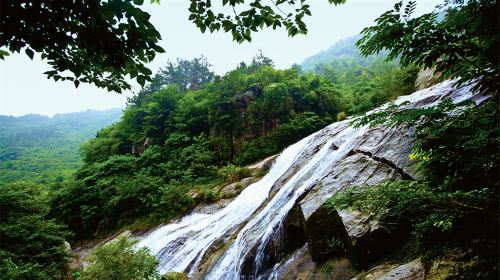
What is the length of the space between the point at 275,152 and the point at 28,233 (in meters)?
11.9

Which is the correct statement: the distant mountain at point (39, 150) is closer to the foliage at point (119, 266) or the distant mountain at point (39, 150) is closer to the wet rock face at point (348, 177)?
the foliage at point (119, 266)

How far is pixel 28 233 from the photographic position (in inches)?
429

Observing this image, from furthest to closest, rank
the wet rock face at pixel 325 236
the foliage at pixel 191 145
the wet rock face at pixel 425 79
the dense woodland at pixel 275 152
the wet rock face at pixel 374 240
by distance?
the foliage at pixel 191 145, the wet rock face at pixel 425 79, the wet rock face at pixel 325 236, the wet rock face at pixel 374 240, the dense woodland at pixel 275 152

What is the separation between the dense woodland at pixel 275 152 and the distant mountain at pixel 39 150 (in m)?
8.59

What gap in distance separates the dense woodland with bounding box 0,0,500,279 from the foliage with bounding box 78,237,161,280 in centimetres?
3

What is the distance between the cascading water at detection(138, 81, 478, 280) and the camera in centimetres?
699

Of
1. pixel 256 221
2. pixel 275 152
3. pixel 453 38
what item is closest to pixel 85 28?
pixel 453 38

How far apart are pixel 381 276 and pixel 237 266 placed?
11.2ft

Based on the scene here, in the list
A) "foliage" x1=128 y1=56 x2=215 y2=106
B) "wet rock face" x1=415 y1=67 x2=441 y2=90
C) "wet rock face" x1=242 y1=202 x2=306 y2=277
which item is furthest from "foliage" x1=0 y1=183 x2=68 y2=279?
"foliage" x1=128 y1=56 x2=215 y2=106

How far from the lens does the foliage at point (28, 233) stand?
10336 mm

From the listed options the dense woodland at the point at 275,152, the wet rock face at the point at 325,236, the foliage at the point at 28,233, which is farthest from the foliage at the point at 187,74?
the wet rock face at the point at 325,236

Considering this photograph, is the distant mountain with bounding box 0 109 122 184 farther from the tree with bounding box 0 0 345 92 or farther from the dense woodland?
the tree with bounding box 0 0 345 92

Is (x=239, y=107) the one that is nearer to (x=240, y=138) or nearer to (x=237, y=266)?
(x=240, y=138)

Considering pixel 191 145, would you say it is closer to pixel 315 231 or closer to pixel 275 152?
pixel 275 152
